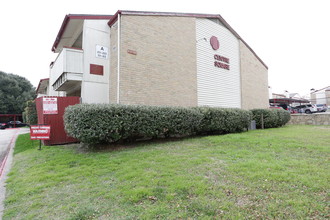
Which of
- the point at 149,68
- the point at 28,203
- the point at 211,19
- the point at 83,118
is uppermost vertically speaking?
the point at 211,19

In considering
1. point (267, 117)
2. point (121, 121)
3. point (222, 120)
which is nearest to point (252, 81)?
point (267, 117)

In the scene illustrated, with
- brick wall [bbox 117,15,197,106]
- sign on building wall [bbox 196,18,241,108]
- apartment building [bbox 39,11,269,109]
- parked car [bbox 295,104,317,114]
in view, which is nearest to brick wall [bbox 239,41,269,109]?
sign on building wall [bbox 196,18,241,108]

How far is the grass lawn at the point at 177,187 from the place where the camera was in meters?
2.67

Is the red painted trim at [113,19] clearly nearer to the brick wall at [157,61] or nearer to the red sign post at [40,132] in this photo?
the brick wall at [157,61]

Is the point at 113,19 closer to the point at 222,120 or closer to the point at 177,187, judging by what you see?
the point at 222,120

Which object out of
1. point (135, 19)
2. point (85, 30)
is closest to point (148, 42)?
point (135, 19)

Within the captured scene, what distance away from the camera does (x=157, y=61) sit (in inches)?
401

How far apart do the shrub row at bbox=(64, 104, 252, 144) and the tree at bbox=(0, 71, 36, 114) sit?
1373 inches

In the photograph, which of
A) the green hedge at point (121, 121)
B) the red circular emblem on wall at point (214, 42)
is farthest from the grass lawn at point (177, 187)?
the red circular emblem on wall at point (214, 42)

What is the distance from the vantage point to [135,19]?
9.72m

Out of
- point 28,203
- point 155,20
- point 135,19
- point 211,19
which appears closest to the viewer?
point 28,203

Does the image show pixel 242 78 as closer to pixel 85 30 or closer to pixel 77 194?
pixel 85 30

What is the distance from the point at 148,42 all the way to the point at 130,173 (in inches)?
293

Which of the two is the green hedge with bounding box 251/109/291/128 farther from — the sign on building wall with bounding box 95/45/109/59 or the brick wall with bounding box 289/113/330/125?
the sign on building wall with bounding box 95/45/109/59
